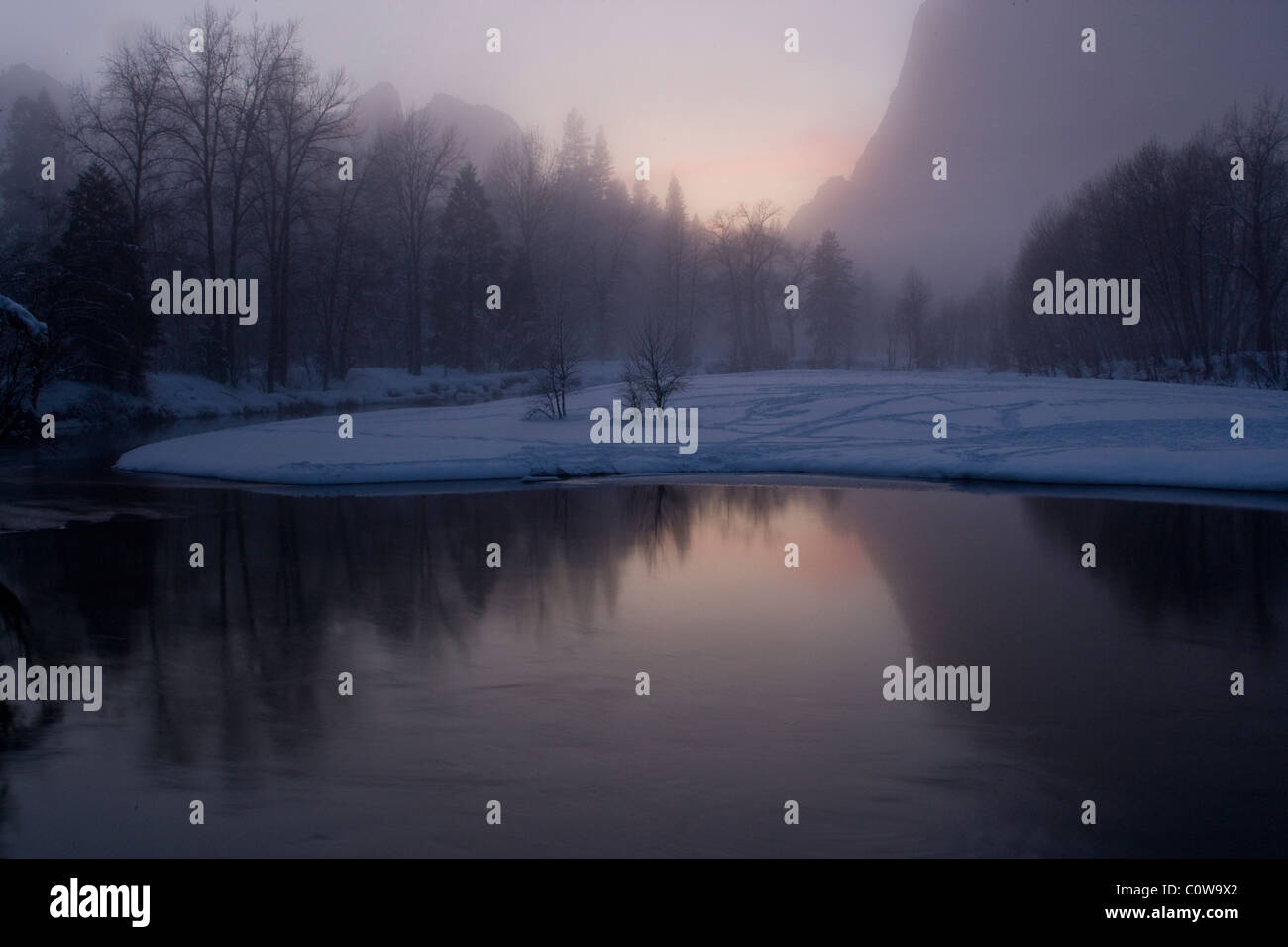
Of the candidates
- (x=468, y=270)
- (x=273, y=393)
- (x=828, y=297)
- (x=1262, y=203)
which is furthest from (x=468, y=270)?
(x=1262, y=203)

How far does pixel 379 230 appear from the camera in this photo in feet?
244

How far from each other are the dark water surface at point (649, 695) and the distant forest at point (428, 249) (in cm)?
836

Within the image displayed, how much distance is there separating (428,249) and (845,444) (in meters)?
66.6

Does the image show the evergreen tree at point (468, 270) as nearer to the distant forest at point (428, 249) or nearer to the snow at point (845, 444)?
the distant forest at point (428, 249)

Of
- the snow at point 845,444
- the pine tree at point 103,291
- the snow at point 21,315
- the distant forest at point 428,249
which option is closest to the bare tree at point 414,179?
the distant forest at point 428,249

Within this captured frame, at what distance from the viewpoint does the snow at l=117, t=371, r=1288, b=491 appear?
78.3 feet

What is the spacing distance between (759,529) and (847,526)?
1.50 m

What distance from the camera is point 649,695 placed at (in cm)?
870

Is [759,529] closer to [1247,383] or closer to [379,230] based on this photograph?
[1247,383]

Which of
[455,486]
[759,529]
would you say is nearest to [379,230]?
[455,486]

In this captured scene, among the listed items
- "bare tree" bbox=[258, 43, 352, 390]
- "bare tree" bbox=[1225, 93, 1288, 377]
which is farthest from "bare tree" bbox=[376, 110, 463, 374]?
"bare tree" bbox=[1225, 93, 1288, 377]

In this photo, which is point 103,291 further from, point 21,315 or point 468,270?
point 468,270

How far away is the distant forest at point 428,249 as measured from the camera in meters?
43.1

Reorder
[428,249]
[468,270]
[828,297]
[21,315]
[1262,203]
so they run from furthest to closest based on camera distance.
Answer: [828,297] → [428,249] → [468,270] → [1262,203] → [21,315]
